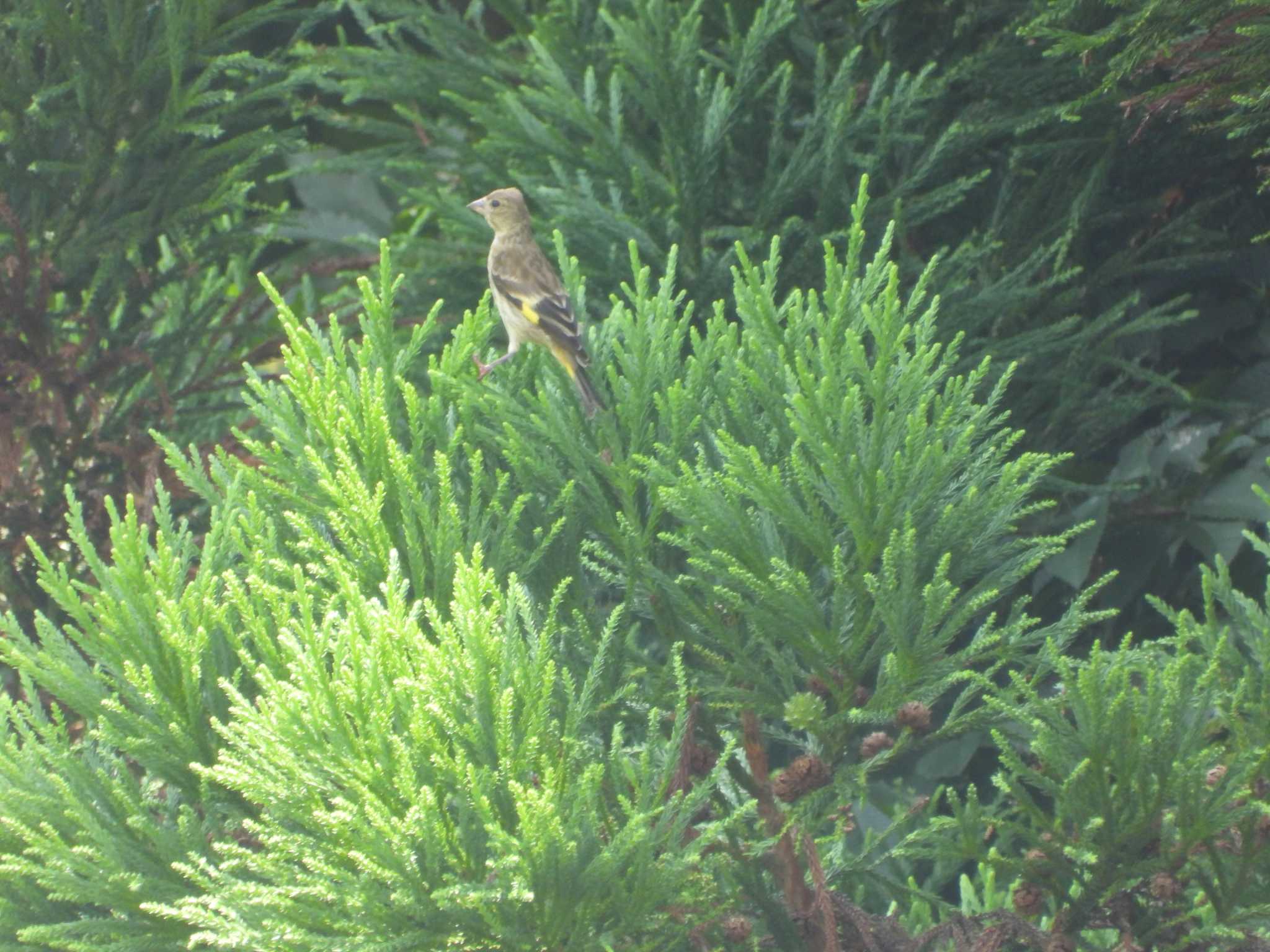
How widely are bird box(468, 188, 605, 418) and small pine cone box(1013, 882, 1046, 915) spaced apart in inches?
44.0

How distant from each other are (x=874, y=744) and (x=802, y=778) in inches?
6.2

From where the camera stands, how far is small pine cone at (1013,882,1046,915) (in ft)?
7.34

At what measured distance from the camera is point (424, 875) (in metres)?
1.86

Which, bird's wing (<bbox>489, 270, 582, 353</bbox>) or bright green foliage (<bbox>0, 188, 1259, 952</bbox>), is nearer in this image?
bright green foliage (<bbox>0, 188, 1259, 952</bbox>)

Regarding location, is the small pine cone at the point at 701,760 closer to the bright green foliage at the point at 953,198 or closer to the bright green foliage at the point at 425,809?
the bright green foliage at the point at 425,809

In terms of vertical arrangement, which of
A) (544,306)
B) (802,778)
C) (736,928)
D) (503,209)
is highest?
(503,209)

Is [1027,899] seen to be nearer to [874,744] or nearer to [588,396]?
[874,744]

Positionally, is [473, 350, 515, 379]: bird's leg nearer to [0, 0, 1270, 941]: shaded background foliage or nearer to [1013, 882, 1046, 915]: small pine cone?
[0, 0, 1270, 941]: shaded background foliage

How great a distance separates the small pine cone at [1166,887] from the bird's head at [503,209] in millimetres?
2261

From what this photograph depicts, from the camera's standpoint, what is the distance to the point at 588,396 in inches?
99.7

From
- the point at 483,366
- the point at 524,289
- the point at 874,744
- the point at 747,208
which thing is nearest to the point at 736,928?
the point at 874,744

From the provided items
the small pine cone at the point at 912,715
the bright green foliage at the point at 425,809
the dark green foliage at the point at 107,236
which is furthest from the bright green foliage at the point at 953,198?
the bright green foliage at the point at 425,809

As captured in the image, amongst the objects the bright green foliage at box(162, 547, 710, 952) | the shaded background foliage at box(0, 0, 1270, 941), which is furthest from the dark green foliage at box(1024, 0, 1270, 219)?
the bright green foliage at box(162, 547, 710, 952)

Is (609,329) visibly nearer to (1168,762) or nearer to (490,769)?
(490,769)
